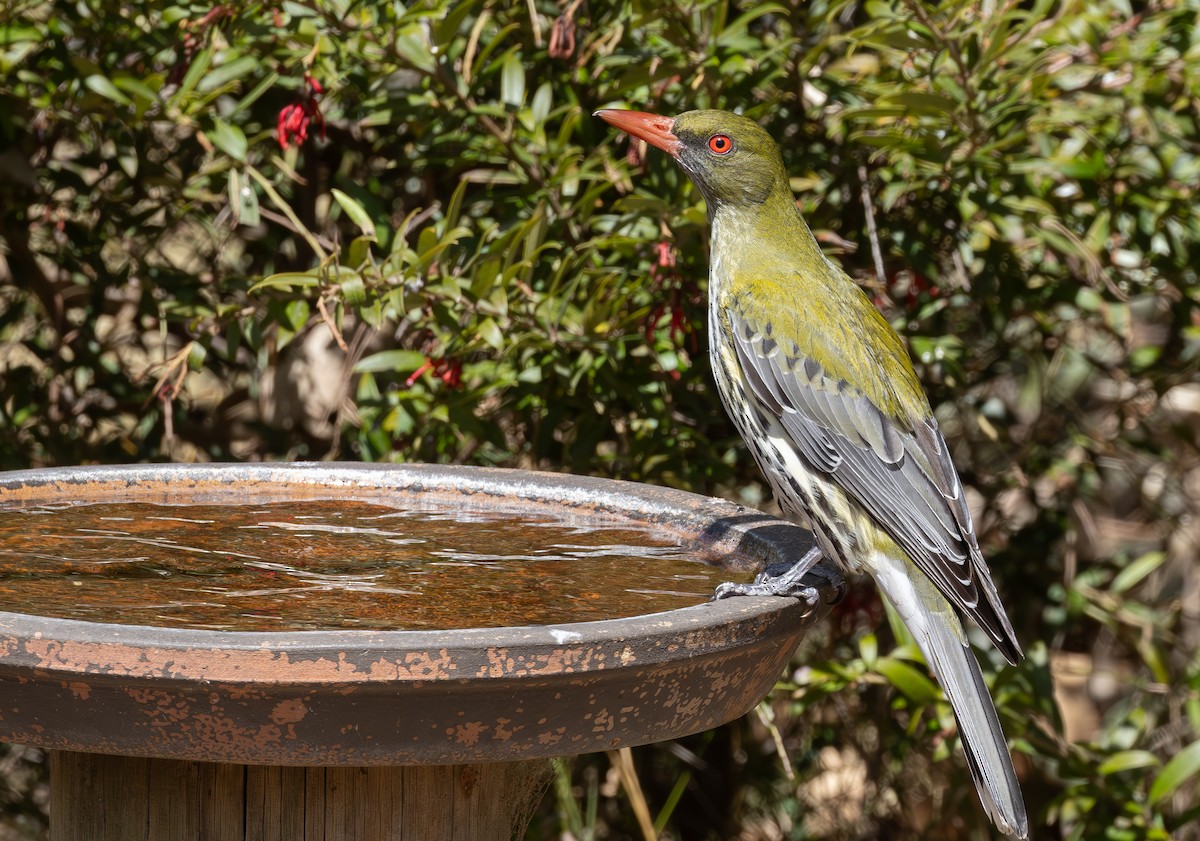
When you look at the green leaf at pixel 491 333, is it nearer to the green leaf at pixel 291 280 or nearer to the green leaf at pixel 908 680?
the green leaf at pixel 291 280

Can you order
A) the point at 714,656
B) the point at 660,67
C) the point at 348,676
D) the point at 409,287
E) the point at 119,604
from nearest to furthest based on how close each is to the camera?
the point at 348,676, the point at 714,656, the point at 119,604, the point at 409,287, the point at 660,67

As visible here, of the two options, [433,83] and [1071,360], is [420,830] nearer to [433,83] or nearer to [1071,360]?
[433,83]

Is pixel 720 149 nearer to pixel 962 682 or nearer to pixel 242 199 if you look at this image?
pixel 242 199

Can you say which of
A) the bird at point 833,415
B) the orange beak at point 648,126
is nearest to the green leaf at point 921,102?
the bird at point 833,415

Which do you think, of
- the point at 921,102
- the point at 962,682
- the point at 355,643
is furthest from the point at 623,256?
the point at 355,643

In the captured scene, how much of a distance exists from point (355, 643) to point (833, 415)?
5.44 ft

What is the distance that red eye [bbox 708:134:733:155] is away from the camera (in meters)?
3.40

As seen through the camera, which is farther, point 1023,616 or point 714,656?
point 1023,616

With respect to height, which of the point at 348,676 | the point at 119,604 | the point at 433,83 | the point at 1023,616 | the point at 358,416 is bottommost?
the point at 1023,616

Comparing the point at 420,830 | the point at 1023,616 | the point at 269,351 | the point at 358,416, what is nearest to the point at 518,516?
the point at 420,830

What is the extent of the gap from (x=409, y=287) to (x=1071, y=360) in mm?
2702

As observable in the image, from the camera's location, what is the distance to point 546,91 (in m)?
3.64

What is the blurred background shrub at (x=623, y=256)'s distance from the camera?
350 centimetres

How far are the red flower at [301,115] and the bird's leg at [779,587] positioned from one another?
5.73ft
